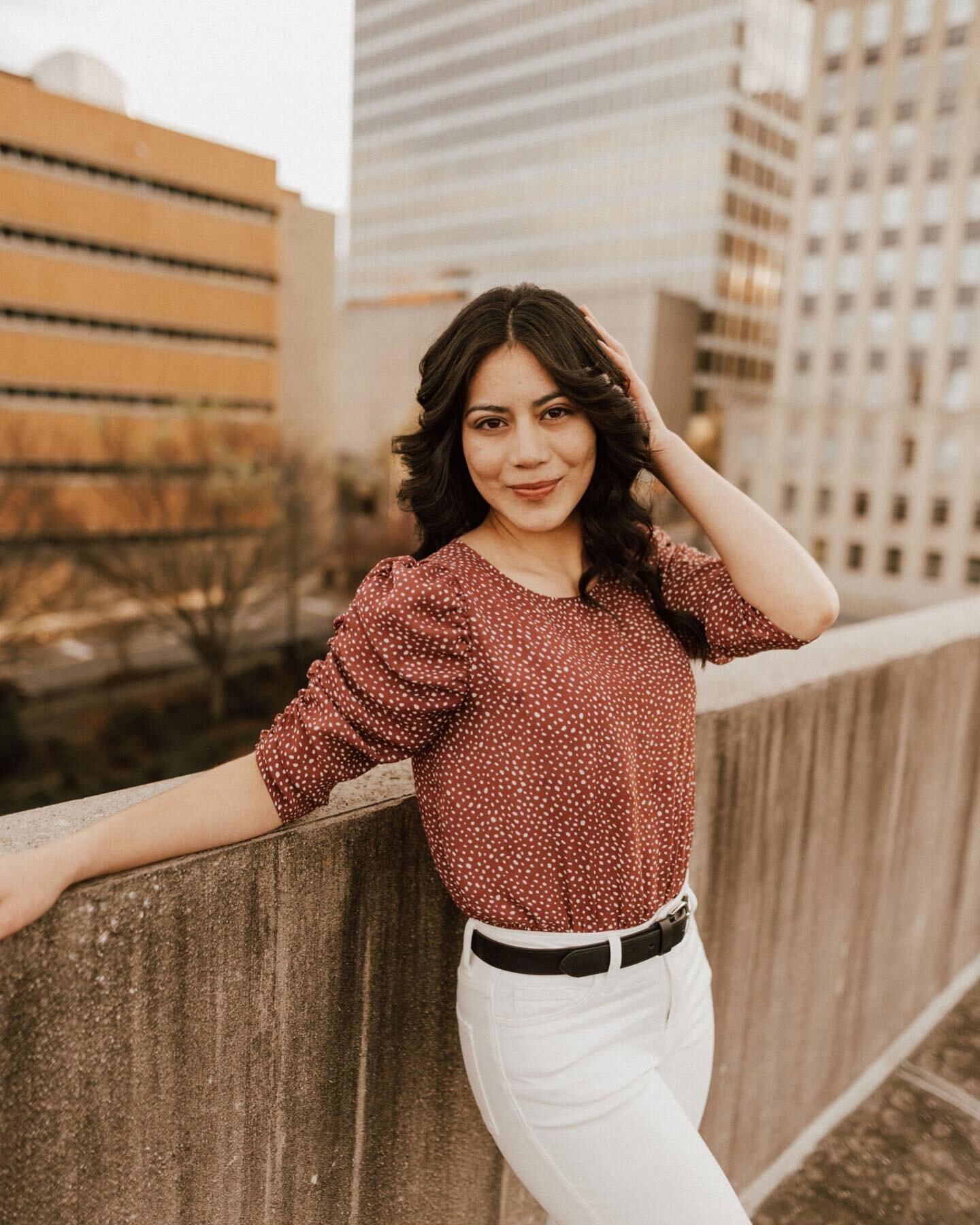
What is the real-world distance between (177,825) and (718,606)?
0.96 metres

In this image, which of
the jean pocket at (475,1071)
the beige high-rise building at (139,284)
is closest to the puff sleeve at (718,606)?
the jean pocket at (475,1071)

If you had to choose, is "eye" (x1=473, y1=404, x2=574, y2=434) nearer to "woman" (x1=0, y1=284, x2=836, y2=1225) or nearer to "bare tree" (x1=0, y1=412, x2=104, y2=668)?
"woman" (x1=0, y1=284, x2=836, y2=1225)

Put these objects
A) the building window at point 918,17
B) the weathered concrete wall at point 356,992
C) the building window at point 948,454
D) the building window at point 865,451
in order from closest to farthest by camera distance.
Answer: the weathered concrete wall at point 356,992
the building window at point 948,454
the building window at point 918,17
the building window at point 865,451

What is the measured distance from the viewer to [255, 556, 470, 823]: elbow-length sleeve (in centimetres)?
122

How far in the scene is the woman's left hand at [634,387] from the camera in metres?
1.47

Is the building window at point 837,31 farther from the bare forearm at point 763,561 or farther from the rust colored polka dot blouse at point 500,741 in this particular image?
the rust colored polka dot blouse at point 500,741

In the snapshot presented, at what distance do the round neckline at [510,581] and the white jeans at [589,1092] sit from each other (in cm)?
50

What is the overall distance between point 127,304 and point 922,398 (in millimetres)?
48436

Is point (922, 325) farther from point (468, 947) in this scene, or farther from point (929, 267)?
point (468, 947)

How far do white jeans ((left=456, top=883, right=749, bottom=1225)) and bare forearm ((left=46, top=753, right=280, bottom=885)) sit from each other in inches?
15.7

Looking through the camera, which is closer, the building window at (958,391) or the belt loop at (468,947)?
the belt loop at (468,947)

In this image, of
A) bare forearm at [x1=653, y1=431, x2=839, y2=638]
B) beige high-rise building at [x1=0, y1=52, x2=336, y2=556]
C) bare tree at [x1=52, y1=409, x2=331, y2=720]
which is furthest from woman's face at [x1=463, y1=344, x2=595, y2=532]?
beige high-rise building at [x1=0, y1=52, x2=336, y2=556]

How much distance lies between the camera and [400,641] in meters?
1.22

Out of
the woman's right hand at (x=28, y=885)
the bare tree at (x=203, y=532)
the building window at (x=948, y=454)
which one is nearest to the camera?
the woman's right hand at (x=28, y=885)
